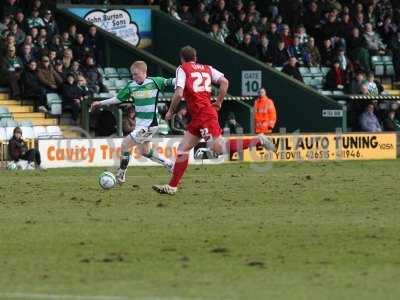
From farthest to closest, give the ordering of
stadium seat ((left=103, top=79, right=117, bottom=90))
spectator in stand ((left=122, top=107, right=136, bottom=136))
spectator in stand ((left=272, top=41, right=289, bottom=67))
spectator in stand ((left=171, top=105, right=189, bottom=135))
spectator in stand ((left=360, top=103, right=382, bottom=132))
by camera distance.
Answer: spectator in stand ((left=272, top=41, right=289, bottom=67)), spectator in stand ((left=360, top=103, right=382, bottom=132)), stadium seat ((left=103, top=79, right=117, bottom=90)), spectator in stand ((left=171, top=105, right=189, bottom=135)), spectator in stand ((left=122, top=107, right=136, bottom=136))

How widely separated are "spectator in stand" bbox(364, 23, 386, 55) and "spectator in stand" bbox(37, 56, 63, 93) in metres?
10.5

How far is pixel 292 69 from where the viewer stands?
115ft

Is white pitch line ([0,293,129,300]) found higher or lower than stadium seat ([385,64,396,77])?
higher

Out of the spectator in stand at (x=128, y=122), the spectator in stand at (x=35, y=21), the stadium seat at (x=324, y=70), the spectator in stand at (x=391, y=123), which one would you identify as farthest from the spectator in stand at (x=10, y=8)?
the spectator in stand at (x=391, y=123)

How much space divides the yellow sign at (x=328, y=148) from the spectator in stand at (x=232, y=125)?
1796 mm

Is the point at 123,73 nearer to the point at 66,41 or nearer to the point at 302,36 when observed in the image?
the point at 66,41

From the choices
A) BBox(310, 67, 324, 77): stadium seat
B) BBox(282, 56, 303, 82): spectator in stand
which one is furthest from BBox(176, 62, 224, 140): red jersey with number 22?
BBox(310, 67, 324, 77): stadium seat

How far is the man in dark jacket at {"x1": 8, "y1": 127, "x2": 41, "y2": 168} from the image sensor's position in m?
27.5

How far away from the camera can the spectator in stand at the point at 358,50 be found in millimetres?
37250

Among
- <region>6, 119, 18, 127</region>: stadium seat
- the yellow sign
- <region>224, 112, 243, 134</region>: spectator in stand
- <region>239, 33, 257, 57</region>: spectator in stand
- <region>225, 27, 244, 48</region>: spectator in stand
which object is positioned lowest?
the yellow sign

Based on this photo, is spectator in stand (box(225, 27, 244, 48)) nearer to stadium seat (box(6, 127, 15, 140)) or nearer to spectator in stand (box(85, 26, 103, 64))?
spectator in stand (box(85, 26, 103, 64))

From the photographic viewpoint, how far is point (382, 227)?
14555 millimetres

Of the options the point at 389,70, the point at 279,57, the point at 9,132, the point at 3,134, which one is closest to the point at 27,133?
the point at 9,132

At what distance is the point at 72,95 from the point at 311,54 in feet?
27.0
